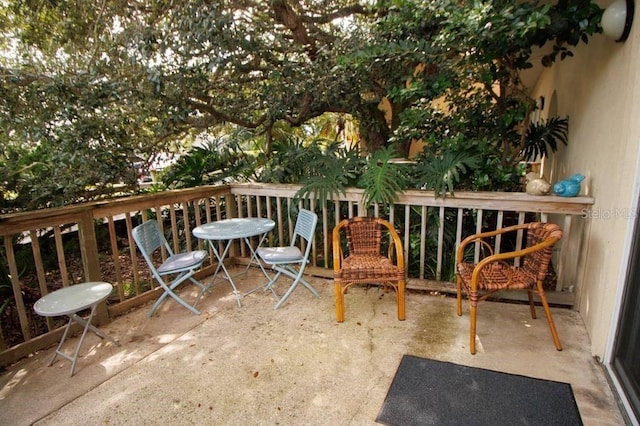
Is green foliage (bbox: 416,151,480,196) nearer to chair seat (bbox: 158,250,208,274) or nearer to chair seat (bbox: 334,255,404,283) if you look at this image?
chair seat (bbox: 334,255,404,283)

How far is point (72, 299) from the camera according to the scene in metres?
2.31

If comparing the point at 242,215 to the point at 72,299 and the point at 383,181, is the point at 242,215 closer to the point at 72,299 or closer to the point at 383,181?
the point at 383,181

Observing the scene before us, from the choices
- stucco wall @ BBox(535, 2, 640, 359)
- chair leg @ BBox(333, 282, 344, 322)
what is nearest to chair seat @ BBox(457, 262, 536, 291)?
stucco wall @ BBox(535, 2, 640, 359)

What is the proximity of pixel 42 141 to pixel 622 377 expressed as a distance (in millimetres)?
5017

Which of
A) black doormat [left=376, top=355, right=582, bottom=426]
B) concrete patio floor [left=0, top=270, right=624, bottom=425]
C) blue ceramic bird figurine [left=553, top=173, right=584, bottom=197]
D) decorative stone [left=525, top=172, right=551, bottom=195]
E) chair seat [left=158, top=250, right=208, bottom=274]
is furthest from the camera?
chair seat [left=158, top=250, right=208, bottom=274]

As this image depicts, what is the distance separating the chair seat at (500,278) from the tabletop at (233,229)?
1.72 metres

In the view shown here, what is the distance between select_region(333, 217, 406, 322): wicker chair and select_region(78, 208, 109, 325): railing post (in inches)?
78.1

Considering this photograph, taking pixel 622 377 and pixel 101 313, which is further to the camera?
pixel 101 313

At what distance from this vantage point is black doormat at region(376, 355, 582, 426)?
70.8 inches

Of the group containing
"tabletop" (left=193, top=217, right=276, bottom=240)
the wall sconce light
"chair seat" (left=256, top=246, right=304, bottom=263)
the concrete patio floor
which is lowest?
the concrete patio floor

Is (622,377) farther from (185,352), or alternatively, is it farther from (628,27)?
(185,352)

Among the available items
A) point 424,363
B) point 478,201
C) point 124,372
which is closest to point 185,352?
point 124,372

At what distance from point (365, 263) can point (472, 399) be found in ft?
3.99

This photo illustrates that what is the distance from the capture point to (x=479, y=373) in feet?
7.04
